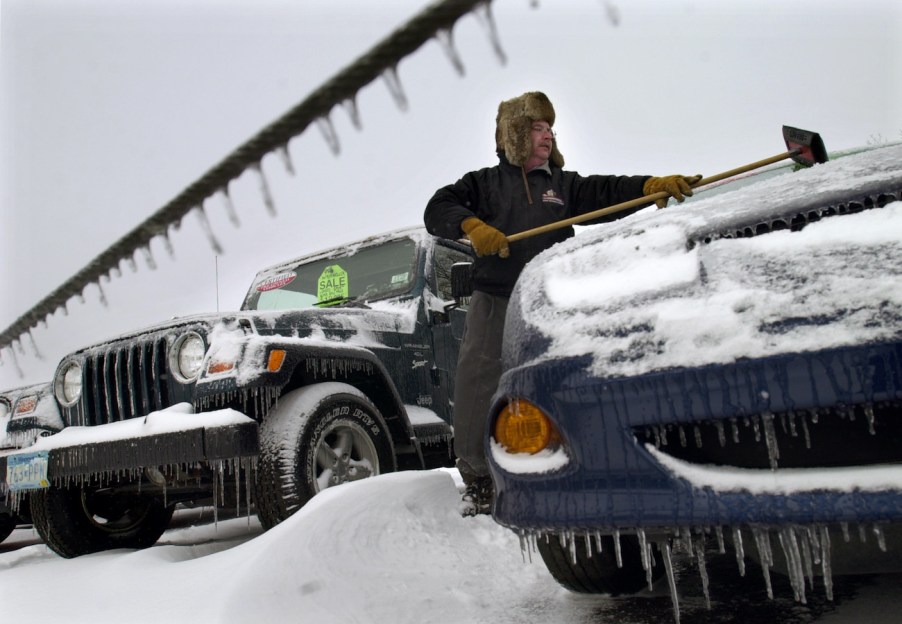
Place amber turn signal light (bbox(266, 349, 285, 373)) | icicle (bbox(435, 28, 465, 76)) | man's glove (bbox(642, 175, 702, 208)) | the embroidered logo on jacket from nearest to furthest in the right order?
icicle (bbox(435, 28, 465, 76)), man's glove (bbox(642, 175, 702, 208)), the embroidered logo on jacket, amber turn signal light (bbox(266, 349, 285, 373))

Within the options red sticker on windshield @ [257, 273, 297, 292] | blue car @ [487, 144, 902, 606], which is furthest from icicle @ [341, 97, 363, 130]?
red sticker on windshield @ [257, 273, 297, 292]

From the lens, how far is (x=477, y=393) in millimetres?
2658

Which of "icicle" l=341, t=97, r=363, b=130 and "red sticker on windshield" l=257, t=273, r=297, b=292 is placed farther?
"red sticker on windshield" l=257, t=273, r=297, b=292

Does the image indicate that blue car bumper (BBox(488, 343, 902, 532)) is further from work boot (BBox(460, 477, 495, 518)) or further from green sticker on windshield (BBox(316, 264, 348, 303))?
green sticker on windshield (BBox(316, 264, 348, 303))

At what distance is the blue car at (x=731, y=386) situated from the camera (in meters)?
1.37

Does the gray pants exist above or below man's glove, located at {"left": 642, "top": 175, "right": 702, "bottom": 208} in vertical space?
below

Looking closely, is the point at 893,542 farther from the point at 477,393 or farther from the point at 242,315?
the point at 242,315

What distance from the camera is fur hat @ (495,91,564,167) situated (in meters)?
2.85

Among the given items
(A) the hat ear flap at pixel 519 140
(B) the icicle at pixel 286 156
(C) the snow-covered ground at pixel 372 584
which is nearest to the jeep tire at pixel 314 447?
(C) the snow-covered ground at pixel 372 584

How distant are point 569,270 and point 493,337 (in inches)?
32.2

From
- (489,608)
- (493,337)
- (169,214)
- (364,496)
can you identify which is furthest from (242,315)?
(169,214)

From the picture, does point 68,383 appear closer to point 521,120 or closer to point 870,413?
point 521,120

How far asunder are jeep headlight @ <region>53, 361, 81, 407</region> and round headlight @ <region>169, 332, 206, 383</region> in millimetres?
908

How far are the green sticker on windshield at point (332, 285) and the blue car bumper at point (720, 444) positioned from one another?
325cm
